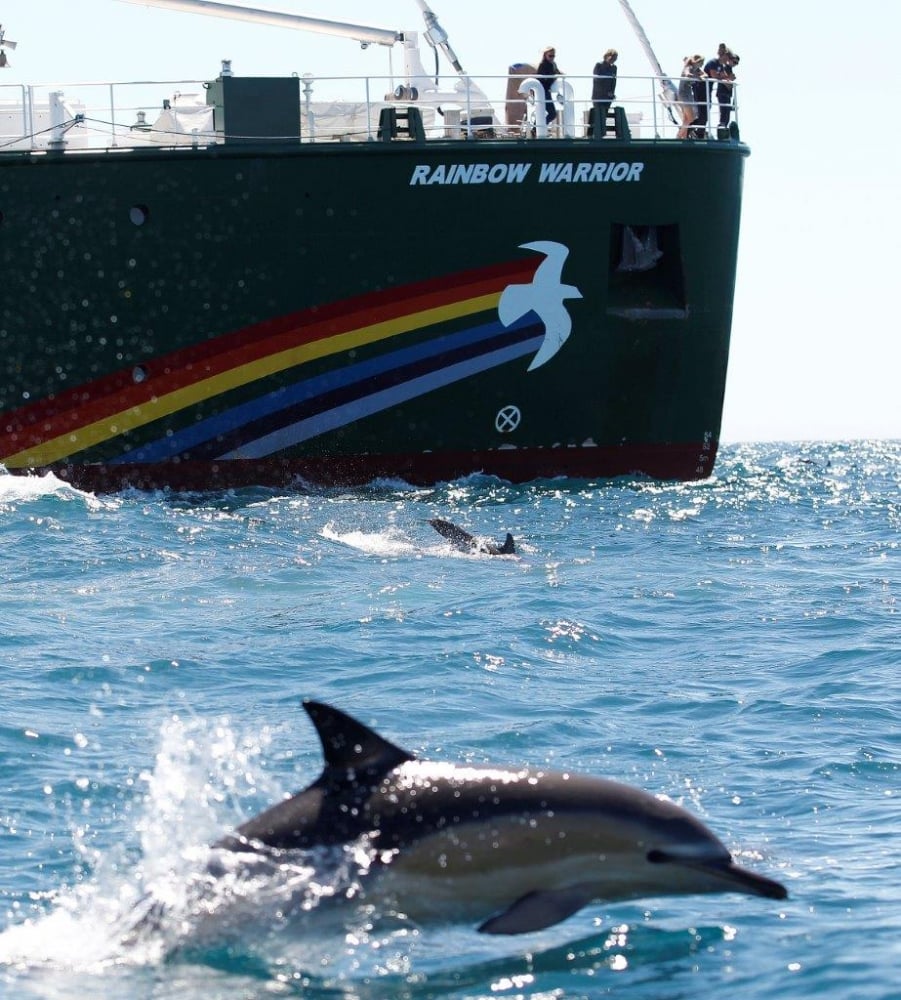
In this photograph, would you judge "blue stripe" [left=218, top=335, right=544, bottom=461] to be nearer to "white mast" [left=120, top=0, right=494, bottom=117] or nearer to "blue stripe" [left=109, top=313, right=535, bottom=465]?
"blue stripe" [left=109, top=313, right=535, bottom=465]

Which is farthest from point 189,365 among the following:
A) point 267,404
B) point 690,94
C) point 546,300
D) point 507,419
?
point 690,94

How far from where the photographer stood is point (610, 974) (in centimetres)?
665

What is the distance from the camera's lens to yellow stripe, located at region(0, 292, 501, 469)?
2402 centimetres

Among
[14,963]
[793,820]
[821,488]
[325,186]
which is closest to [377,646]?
[793,820]


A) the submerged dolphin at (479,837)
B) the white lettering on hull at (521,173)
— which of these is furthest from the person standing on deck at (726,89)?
the submerged dolphin at (479,837)

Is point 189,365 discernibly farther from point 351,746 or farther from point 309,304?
point 351,746

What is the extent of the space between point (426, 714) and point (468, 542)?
757cm

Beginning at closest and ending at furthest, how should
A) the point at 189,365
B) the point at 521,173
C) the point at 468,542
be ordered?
the point at 468,542 < the point at 189,365 < the point at 521,173

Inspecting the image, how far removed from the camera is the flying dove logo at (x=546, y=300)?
24875mm

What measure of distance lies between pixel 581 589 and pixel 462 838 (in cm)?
1010

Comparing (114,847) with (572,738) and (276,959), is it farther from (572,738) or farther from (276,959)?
(572,738)

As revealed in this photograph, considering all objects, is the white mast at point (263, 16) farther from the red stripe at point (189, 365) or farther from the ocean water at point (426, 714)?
the ocean water at point (426, 714)

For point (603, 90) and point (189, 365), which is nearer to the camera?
point (189, 365)

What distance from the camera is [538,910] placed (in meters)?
6.24
